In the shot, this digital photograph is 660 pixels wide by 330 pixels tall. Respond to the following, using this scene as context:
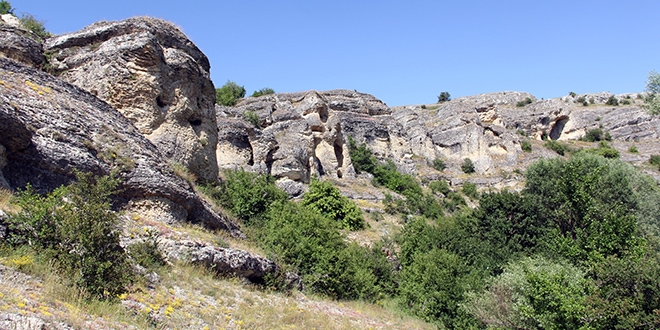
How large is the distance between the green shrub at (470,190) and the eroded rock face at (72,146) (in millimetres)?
35548

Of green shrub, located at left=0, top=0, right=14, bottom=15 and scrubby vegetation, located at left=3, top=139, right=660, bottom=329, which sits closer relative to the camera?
scrubby vegetation, located at left=3, top=139, right=660, bottom=329

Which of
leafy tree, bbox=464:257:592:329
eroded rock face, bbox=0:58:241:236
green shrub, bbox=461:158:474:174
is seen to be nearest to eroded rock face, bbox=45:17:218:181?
eroded rock face, bbox=0:58:241:236

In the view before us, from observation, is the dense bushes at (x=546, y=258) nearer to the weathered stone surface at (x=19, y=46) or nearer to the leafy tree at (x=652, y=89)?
the leafy tree at (x=652, y=89)

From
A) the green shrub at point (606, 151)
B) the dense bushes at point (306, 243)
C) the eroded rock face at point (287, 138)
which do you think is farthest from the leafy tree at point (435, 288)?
the green shrub at point (606, 151)

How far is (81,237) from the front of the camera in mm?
7211

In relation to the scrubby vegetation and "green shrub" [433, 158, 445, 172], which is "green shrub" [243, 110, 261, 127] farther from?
"green shrub" [433, 158, 445, 172]

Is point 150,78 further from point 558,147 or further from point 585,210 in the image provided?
point 558,147

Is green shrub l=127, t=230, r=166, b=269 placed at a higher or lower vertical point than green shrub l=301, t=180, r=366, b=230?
higher

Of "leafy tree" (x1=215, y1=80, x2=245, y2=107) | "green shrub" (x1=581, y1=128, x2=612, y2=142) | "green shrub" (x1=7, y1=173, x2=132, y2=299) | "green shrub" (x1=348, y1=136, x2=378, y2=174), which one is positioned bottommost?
"green shrub" (x1=7, y1=173, x2=132, y2=299)

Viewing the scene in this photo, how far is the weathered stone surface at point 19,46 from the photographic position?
14.6 meters

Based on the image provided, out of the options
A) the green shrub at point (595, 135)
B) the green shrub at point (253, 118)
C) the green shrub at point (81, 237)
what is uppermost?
the green shrub at point (253, 118)

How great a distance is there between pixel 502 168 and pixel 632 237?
35.5 metres

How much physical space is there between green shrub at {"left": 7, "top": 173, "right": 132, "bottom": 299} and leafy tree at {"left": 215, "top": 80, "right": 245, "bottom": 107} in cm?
4048

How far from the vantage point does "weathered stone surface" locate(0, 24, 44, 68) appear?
14.6 m
